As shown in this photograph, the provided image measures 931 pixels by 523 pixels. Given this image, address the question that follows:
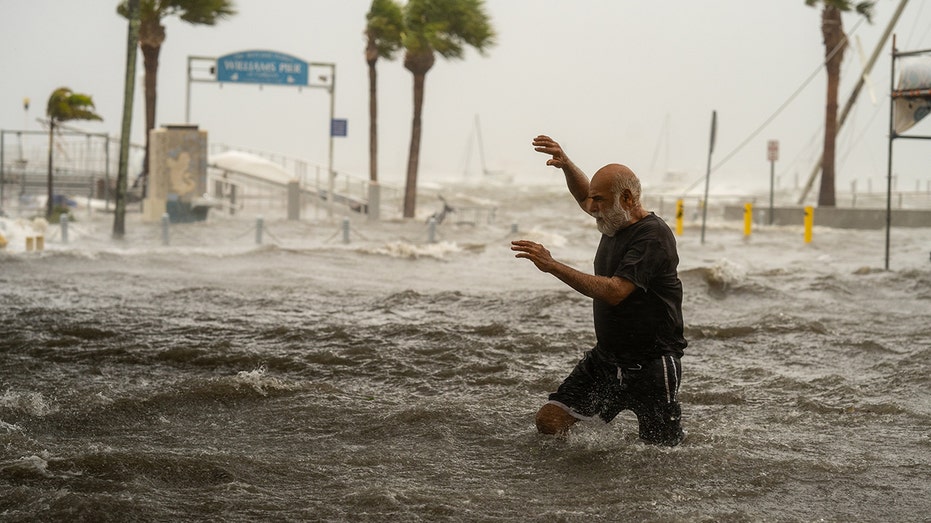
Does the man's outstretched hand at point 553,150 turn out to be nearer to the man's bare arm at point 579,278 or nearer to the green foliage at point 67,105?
the man's bare arm at point 579,278

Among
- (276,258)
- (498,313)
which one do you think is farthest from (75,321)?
(276,258)

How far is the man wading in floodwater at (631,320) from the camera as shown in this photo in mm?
5273

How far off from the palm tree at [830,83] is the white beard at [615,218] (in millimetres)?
32298

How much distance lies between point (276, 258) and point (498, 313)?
7976mm

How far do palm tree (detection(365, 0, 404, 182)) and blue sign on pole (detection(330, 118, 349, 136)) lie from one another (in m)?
3.85

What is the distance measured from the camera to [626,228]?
541cm

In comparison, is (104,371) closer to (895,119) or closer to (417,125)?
(895,119)

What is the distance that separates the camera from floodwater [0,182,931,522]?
208 inches

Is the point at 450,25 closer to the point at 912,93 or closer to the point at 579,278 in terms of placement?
the point at 912,93

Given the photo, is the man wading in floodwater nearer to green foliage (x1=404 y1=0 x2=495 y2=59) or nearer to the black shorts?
the black shorts

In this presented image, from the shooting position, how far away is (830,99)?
36.1 metres

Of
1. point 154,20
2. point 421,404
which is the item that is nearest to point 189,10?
point 154,20

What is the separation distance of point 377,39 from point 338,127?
16.2ft

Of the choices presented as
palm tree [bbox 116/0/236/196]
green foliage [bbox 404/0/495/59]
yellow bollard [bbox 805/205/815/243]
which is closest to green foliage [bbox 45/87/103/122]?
palm tree [bbox 116/0/236/196]
